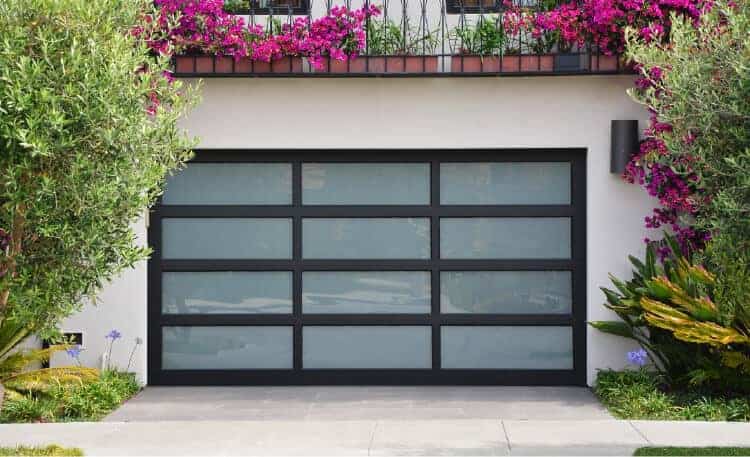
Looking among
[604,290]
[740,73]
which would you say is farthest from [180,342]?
[740,73]

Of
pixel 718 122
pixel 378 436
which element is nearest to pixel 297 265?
pixel 378 436

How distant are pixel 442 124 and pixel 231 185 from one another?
209cm

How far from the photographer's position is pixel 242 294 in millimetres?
11469

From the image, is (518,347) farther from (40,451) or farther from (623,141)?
(40,451)

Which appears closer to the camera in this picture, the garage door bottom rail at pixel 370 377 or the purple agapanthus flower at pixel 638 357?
the purple agapanthus flower at pixel 638 357

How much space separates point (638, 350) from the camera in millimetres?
11047

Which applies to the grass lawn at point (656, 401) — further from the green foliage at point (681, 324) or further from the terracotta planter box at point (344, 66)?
the terracotta planter box at point (344, 66)

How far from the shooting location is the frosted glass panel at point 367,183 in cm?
1149

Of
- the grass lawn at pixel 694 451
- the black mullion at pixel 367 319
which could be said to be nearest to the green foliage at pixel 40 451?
the black mullion at pixel 367 319

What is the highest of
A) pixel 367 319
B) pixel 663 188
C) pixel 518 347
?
pixel 663 188

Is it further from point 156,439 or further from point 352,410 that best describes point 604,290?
point 156,439

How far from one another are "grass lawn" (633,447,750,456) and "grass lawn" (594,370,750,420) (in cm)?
135

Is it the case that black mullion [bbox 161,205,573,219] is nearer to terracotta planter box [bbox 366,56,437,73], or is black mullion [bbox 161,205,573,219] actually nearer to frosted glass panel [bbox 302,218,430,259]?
frosted glass panel [bbox 302,218,430,259]

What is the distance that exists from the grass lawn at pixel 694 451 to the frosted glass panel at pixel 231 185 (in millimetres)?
4576
